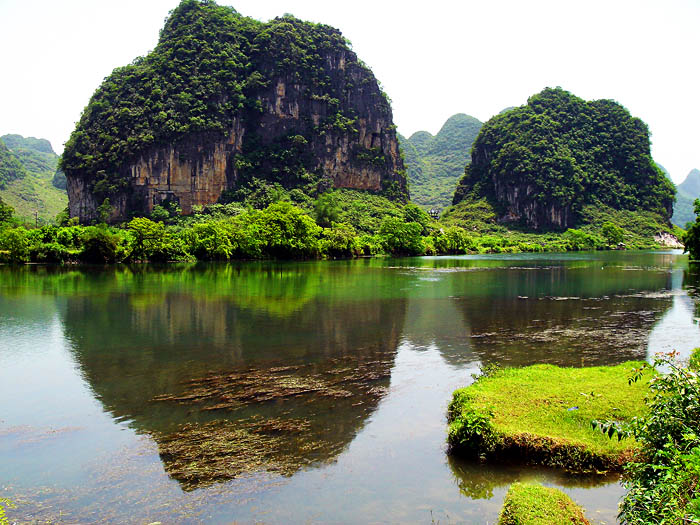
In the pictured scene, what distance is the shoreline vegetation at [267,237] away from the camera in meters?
74.3

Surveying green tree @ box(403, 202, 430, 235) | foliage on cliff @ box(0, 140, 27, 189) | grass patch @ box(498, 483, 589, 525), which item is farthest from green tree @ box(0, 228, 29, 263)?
foliage on cliff @ box(0, 140, 27, 189)

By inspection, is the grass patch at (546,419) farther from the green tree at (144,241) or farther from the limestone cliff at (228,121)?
the limestone cliff at (228,121)

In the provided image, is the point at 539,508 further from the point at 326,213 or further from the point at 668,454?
the point at 326,213

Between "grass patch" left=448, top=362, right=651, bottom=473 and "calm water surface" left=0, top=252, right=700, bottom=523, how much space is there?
464 mm

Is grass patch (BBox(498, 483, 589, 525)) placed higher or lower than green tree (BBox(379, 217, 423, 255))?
lower

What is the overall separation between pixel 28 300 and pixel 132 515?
1202 inches

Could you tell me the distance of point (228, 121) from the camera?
14162 cm

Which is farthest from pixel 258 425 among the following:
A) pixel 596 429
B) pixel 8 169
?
pixel 8 169

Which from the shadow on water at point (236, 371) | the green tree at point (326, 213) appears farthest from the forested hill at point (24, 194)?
the shadow on water at point (236, 371)

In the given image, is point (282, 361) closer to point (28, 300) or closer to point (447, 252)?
point (28, 300)

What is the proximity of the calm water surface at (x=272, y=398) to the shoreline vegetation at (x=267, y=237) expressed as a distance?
45553 mm

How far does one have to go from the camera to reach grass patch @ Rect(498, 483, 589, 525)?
7.14 meters

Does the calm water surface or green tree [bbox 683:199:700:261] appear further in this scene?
green tree [bbox 683:199:700:261]

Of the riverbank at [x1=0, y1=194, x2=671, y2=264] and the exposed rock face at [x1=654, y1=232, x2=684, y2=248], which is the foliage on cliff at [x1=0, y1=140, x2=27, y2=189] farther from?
the exposed rock face at [x1=654, y1=232, x2=684, y2=248]
